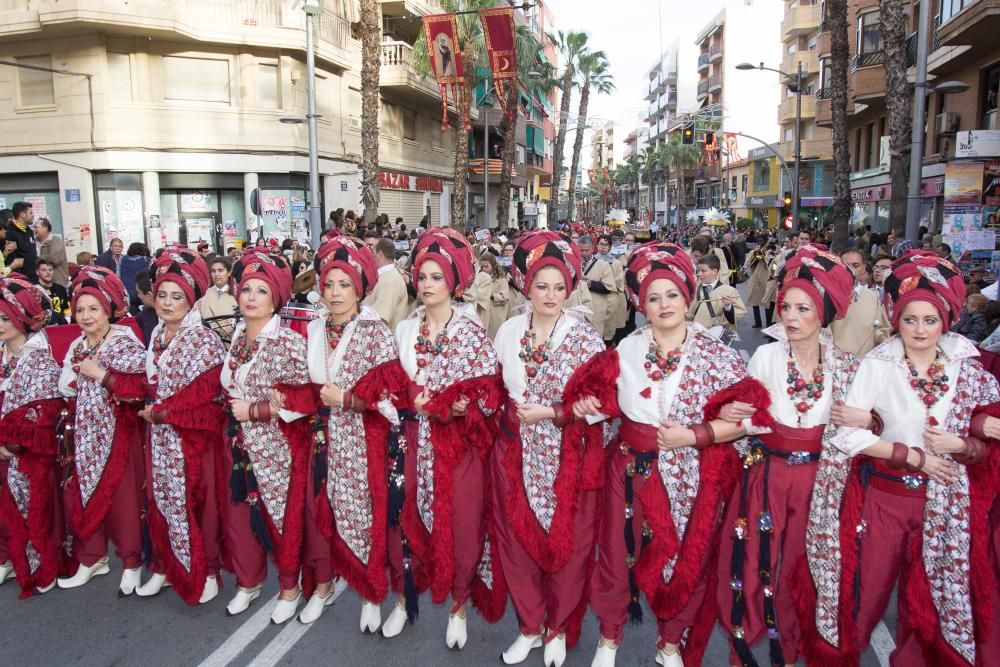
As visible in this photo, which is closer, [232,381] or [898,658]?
[898,658]

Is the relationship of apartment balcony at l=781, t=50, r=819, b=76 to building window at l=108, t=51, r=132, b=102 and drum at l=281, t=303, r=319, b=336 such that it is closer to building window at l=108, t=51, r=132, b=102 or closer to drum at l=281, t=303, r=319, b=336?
building window at l=108, t=51, r=132, b=102

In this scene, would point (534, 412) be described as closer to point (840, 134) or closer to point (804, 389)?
point (804, 389)

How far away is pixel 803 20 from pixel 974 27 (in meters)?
32.9

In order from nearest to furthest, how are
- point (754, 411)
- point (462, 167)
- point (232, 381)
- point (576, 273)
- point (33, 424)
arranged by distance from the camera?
point (754, 411)
point (576, 273)
point (232, 381)
point (33, 424)
point (462, 167)

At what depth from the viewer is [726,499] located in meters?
3.33

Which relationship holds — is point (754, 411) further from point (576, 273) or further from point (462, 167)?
point (462, 167)

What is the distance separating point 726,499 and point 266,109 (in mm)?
19877

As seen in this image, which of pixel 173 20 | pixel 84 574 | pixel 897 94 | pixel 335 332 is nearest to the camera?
pixel 335 332

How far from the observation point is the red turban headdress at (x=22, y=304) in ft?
13.8

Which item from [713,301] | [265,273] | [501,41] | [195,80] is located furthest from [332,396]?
[195,80]

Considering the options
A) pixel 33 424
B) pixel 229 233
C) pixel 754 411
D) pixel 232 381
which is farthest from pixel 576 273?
pixel 229 233

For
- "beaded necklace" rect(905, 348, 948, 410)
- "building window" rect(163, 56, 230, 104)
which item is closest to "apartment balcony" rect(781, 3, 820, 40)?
"building window" rect(163, 56, 230, 104)

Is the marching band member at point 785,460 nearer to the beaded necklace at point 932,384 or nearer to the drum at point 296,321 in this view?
the beaded necklace at point 932,384

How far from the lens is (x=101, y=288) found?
4.16 metres
